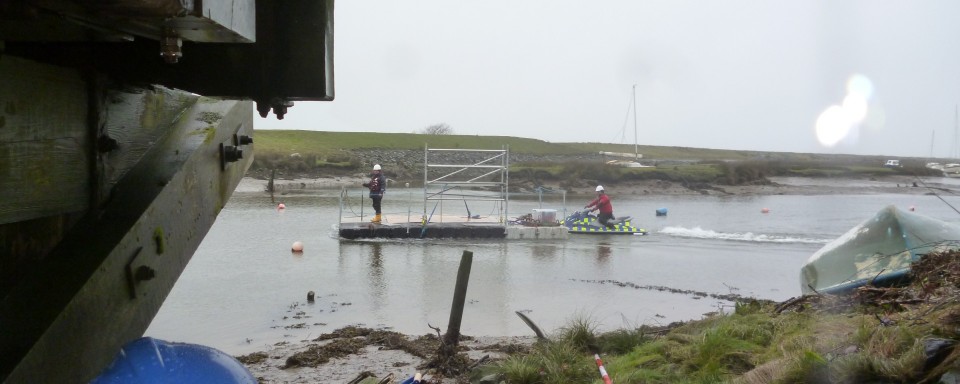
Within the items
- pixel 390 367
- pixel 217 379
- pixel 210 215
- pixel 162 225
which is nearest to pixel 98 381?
pixel 217 379

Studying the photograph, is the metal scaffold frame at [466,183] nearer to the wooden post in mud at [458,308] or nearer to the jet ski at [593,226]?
the jet ski at [593,226]

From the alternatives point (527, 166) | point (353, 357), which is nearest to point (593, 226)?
point (353, 357)

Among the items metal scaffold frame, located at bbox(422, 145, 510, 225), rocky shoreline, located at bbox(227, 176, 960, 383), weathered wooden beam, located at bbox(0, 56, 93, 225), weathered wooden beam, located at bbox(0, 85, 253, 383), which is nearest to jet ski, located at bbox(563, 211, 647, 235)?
metal scaffold frame, located at bbox(422, 145, 510, 225)

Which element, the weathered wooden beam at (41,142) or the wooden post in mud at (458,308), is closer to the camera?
the weathered wooden beam at (41,142)

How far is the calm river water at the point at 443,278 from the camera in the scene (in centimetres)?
1271

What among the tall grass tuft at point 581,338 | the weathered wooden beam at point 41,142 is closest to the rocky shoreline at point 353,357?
the tall grass tuft at point 581,338

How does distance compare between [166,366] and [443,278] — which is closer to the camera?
[166,366]

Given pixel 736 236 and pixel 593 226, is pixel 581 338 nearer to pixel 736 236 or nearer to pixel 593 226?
pixel 593 226

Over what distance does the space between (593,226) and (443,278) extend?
416 inches

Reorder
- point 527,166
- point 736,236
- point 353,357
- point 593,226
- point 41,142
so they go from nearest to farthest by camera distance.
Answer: point 41,142 → point 353,357 → point 593,226 → point 736,236 → point 527,166

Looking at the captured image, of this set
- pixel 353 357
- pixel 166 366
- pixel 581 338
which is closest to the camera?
pixel 166 366

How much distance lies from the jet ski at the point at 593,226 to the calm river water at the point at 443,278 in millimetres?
515

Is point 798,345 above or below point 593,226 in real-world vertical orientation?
above

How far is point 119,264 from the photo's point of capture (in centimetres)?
398
